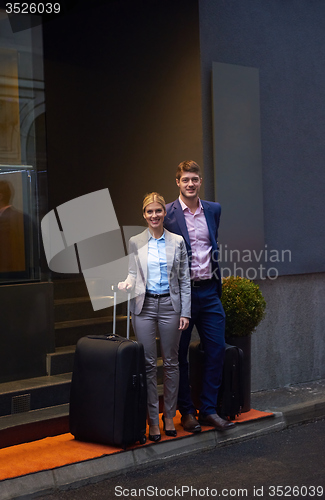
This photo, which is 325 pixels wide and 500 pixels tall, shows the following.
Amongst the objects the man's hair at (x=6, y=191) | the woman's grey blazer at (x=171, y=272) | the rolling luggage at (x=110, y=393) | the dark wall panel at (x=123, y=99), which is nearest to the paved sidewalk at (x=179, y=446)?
the rolling luggage at (x=110, y=393)

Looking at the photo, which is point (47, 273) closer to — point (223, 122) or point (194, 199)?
point (194, 199)

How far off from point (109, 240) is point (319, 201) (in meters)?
2.79

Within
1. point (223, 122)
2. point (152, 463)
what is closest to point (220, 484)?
point (152, 463)

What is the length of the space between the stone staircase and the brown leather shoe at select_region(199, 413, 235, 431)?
0.75m

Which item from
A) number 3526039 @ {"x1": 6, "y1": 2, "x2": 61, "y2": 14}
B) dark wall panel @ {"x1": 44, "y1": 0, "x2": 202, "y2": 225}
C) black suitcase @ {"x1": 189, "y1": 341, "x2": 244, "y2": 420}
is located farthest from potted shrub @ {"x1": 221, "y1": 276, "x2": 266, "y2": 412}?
number 3526039 @ {"x1": 6, "y1": 2, "x2": 61, "y2": 14}

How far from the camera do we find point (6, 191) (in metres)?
5.61

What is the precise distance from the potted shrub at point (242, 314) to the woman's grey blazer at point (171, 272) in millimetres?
905

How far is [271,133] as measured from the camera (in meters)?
6.64

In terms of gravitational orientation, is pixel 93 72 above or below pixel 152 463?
above

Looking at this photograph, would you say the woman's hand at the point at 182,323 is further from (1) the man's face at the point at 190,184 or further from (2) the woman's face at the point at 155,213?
(1) the man's face at the point at 190,184

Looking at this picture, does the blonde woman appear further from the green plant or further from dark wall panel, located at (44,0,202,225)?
dark wall panel, located at (44,0,202,225)

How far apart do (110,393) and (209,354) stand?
3.34ft

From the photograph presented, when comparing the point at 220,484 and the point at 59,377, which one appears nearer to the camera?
the point at 220,484

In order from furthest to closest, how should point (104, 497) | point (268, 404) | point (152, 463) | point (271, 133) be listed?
point (271, 133), point (268, 404), point (152, 463), point (104, 497)
